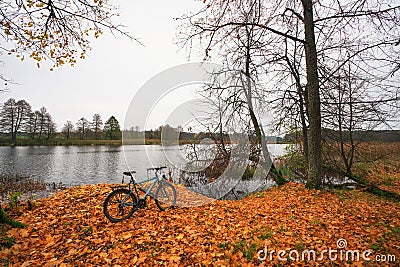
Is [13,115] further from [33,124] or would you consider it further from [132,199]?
[132,199]

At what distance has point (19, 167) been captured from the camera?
1576 centimetres

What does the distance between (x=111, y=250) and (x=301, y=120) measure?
7.32m

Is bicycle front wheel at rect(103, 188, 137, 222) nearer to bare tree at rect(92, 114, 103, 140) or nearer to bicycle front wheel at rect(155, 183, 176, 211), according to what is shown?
bicycle front wheel at rect(155, 183, 176, 211)

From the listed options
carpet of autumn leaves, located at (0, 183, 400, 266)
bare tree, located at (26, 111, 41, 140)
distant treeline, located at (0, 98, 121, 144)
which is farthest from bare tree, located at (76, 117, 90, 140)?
carpet of autumn leaves, located at (0, 183, 400, 266)

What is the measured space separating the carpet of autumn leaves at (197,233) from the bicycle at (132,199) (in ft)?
0.62

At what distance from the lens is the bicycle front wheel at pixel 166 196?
4960 mm

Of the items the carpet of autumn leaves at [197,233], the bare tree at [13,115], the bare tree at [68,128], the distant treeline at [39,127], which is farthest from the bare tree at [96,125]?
the carpet of autumn leaves at [197,233]

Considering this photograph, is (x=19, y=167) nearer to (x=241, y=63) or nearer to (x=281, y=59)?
(x=241, y=63)

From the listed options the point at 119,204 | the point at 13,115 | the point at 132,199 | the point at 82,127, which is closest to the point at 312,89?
the point at 132,199

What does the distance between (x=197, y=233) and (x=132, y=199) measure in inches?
65.6

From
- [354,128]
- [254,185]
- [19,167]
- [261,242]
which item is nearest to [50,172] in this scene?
[19,167]

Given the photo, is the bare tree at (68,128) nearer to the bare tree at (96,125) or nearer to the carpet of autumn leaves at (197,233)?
the bare tree at (96,125)

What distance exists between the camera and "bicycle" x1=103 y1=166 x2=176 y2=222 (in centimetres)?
417

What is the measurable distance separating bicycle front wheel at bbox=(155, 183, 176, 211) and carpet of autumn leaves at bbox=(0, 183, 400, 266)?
0.23 m
